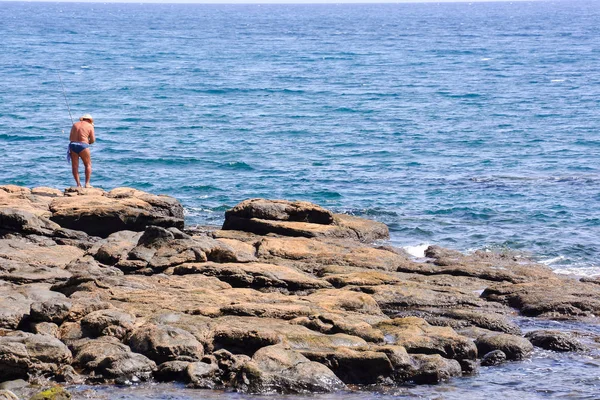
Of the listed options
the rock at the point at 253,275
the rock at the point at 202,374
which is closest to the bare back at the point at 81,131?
the rock at the point at 253,275

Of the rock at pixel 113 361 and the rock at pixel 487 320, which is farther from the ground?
the rock at pixel 113 361

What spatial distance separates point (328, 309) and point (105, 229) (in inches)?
282

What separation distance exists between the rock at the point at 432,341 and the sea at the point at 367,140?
0.45 m

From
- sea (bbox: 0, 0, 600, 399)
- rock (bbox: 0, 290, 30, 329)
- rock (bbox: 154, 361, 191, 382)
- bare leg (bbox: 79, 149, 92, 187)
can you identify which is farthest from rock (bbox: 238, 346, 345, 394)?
bare leg (bbox: 79, 149, 92, 187)

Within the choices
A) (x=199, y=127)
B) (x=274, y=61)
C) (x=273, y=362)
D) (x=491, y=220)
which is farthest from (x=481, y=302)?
(x=274, y=61)

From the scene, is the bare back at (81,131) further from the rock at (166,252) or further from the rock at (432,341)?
the rock at (432,341)

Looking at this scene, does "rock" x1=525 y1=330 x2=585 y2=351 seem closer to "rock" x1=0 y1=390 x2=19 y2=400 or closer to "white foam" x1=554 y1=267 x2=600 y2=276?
"white foam" x1=554 y1=267 x2=600 y2=276

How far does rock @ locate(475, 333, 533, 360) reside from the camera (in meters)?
15.4

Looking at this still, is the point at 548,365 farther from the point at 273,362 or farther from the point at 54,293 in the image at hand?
the point at 54,293

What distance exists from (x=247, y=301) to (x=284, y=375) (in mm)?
3063

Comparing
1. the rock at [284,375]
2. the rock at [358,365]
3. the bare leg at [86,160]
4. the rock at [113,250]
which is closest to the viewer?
the rock at [284,375]

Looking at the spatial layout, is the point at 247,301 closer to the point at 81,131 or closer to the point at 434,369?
the point at 434,369

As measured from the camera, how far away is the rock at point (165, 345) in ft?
46.4

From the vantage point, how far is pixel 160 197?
76.5 ft
